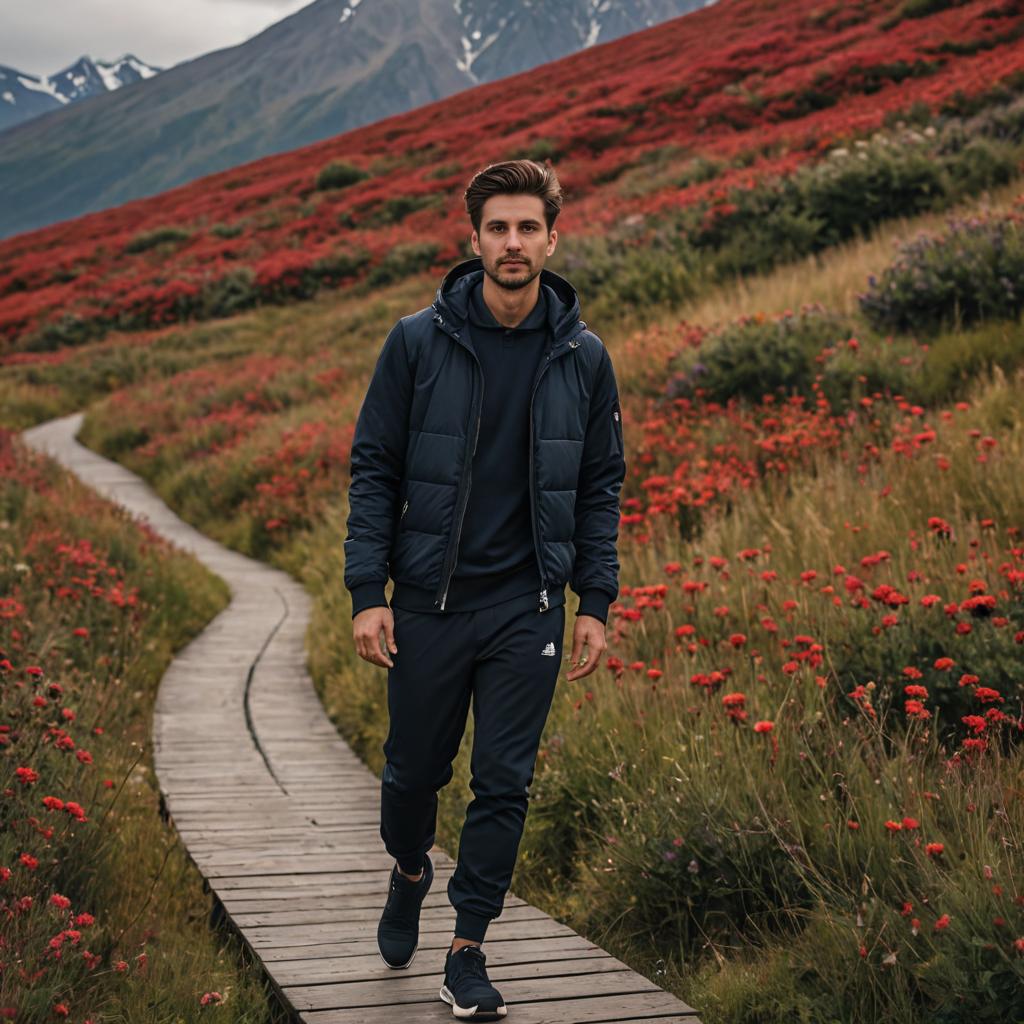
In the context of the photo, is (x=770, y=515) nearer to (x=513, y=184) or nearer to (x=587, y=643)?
(x=587, y=643)

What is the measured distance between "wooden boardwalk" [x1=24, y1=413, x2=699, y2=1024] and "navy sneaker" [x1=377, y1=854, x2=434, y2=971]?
6cm

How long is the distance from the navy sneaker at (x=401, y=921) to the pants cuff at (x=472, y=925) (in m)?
0.38

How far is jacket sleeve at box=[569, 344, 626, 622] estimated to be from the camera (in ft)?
11.6

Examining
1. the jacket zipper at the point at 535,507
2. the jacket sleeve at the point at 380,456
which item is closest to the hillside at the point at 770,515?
the jacket zipper at the point at 535,507

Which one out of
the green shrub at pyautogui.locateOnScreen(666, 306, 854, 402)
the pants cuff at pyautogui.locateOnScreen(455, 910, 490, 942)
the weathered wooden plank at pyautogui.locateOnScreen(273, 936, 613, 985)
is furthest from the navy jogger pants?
the green shrub at pyautogui.locateOnScreen(666, 306, 854, 402)

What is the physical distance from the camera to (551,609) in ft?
11.3

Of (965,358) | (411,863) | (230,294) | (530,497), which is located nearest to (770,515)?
(965,358)

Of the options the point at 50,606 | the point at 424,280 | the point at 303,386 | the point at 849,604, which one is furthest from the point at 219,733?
the point at 424,280

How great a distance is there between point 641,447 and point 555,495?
5.49m

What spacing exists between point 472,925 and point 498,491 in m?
1.20

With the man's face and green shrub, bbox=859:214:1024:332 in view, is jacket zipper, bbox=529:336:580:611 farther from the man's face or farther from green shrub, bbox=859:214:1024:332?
green shrub, bbox=859:214:1024:332

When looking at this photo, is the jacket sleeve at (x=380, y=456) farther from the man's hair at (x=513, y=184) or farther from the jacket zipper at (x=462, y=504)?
the man's hair at (x=513, y=184)

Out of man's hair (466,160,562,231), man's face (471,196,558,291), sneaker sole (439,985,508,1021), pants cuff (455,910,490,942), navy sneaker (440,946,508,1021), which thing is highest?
man's hair (466,160,562,231)

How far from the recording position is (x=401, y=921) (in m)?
3.70
